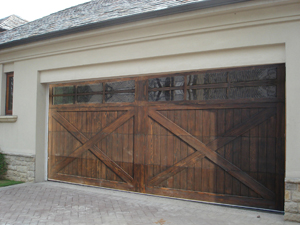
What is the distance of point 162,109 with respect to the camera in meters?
6.64

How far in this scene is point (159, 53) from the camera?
6523mm

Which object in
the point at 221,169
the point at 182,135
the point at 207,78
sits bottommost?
the point at 221,169

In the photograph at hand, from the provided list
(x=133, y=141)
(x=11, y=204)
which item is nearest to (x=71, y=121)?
(x=133, y=141)

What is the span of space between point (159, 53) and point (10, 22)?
1082 cm

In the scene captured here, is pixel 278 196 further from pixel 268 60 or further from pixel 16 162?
pixel 16 162

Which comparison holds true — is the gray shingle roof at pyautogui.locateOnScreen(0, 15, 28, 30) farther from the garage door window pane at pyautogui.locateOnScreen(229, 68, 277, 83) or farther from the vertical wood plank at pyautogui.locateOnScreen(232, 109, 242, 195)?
the vertical wood plank at pyautogui.locateOnScreen(232, 109, 242, 195)

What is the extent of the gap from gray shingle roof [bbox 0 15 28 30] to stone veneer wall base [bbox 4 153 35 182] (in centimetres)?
740

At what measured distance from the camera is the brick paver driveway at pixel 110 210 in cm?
512

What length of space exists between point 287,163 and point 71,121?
18.0 feet

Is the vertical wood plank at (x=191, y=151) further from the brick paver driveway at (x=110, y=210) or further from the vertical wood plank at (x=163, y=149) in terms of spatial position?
the vertical wood plank at (x=163, y=149)

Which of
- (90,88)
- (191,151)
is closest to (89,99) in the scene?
(90,88)

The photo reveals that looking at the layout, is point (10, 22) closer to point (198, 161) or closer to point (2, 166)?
point (2, 166)

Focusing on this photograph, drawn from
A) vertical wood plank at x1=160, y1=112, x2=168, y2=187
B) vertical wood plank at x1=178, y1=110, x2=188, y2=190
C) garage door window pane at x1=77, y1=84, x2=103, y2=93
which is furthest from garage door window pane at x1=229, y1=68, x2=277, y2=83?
garage door window pane at x1=77, y1=84, x2=103, y2=93

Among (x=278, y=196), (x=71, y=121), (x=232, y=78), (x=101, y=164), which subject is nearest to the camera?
(x=278, y=196)
